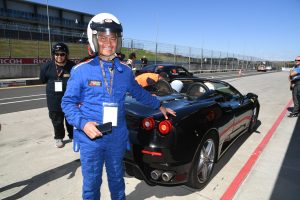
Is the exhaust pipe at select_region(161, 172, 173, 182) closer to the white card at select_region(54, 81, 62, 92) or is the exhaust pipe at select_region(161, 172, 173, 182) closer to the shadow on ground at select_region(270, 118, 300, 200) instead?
the shadow on ground at select_region(270, 118, 300, 200)

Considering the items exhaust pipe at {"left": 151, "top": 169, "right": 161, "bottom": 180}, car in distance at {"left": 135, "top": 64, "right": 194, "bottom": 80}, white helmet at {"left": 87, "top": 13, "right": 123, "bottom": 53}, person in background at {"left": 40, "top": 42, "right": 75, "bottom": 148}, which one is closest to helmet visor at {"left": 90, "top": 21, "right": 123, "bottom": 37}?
white helmet at {"left": 87, "top": 13, "right": 123, "bottom": 53}

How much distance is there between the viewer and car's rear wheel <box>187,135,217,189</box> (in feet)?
10.6

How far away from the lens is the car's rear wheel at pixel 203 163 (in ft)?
10.6

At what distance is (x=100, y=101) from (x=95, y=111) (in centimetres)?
9

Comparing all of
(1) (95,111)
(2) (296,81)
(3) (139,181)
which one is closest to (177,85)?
(3) (139,181)

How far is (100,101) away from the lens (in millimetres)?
2297

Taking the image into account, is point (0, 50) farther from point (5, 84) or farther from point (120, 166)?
point (120, 166)

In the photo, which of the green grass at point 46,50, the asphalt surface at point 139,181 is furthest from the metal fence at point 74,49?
the asphalt surface at point 139,181

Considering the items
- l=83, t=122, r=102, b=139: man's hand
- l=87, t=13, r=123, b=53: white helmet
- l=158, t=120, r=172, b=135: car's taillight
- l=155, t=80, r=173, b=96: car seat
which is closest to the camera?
l=83, t=122, r=102, b=139: man's hand

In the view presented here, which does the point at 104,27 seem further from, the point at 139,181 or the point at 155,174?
the point at 139,181

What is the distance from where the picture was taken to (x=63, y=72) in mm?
4676

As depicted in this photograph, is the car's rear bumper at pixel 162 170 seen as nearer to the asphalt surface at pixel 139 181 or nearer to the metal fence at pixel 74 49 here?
the asphalt surface at pixel 139 181

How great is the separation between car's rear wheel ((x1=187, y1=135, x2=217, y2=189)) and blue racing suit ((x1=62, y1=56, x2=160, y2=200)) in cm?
110

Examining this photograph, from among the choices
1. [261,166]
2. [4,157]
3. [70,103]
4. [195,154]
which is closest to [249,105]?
[261,166]
